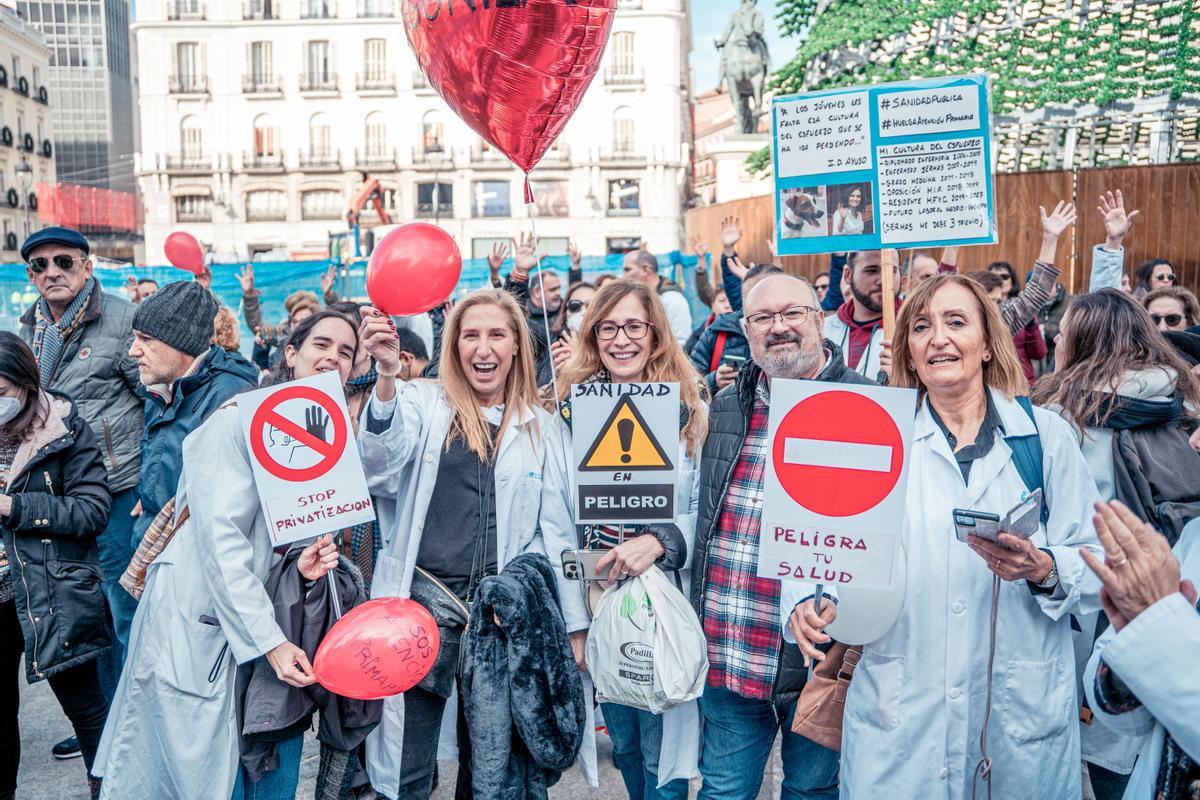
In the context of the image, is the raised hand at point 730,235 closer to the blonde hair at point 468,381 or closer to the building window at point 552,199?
the blonde hair at point 468,381

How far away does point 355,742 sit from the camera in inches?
112

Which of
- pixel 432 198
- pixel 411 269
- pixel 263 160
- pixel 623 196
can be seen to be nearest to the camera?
pixel 411 269

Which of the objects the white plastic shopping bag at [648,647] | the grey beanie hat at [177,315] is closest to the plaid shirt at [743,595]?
the white plastic shopping bag at [648,647]

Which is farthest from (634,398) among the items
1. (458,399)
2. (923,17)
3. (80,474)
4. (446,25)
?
(923,17)

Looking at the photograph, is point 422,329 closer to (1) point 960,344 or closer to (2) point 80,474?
(2) point 80,474

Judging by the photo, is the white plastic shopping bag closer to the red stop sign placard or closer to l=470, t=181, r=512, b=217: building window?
the red stop sign placard

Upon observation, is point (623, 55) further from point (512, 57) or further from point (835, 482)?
point (835, 482)

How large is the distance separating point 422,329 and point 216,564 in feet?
8.45

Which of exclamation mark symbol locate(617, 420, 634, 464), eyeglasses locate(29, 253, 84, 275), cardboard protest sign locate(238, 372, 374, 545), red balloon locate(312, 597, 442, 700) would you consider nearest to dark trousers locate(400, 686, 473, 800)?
red balloon locate(312, 597, 442, 700)

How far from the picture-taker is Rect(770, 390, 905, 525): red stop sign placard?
2.28m

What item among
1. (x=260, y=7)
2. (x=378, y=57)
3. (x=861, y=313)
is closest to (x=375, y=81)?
(x=378, y=57)

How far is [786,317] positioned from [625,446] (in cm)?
66

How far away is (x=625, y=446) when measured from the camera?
282 centimetres

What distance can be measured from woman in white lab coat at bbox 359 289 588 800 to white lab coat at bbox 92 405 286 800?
0.44 m
